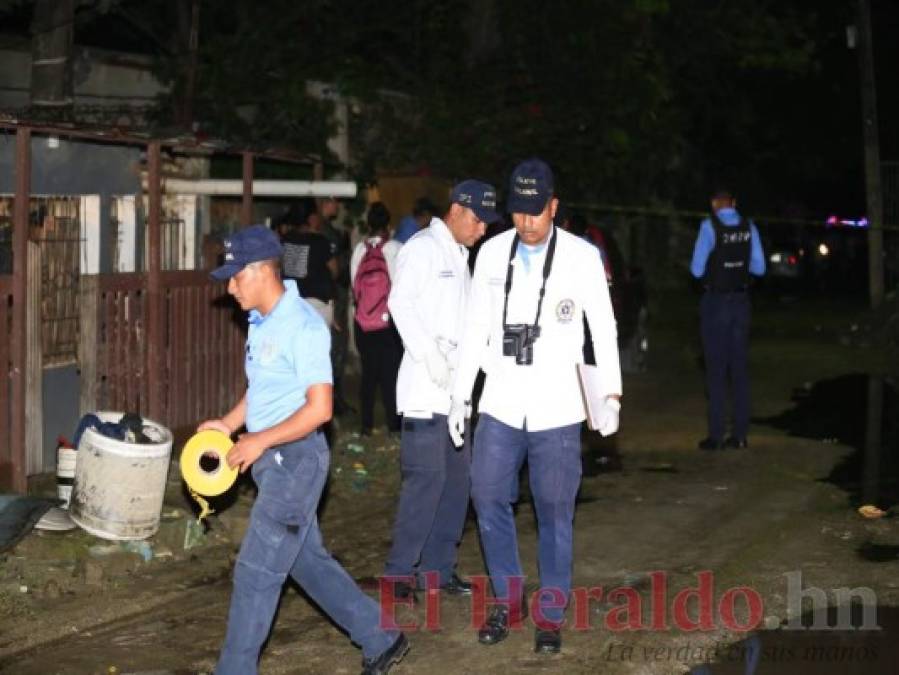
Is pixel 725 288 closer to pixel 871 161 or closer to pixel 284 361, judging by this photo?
pixel 284 361

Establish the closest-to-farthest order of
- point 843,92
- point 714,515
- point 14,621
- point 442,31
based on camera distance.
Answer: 1. point 14,621
2. point 714,515
3. point 442,31
4. point 843,92

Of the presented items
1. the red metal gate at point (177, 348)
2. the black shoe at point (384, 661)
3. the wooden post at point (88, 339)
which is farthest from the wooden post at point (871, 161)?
the black shoe at point (384, 661)

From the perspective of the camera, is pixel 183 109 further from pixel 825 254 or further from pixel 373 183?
pixel 825 254

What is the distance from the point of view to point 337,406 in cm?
1368

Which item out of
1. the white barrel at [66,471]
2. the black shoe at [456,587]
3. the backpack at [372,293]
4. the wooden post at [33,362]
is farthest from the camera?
the backpack at [372,293]

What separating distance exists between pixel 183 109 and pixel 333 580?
13.0 metres

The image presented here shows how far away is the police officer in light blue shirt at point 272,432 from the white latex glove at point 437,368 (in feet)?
4.21

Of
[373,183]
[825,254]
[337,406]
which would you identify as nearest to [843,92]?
[825,254]

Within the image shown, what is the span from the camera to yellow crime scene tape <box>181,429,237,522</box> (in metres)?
6.05

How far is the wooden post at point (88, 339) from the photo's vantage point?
392 inches

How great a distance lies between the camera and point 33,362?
9.48 meters

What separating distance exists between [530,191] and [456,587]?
2.31m

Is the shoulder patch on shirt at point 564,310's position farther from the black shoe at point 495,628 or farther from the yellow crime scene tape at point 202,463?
the yellow crime scene tape at point 202,463

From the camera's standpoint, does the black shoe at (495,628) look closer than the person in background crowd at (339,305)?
Yes
